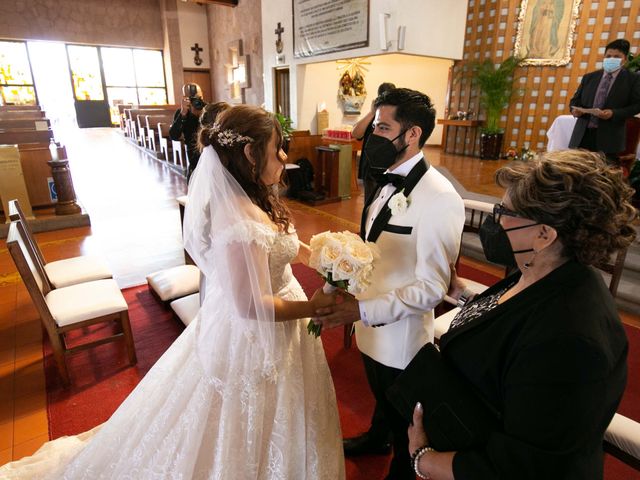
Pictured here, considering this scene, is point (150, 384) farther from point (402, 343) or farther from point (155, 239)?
point (155, 239)

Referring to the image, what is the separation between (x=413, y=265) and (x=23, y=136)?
7488 mm

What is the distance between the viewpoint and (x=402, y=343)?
5.15ft

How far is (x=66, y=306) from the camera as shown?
2496 millimetres

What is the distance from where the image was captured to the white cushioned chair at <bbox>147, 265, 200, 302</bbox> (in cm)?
337

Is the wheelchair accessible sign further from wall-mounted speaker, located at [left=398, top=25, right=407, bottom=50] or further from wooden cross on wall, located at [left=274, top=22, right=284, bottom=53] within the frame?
wooden cross on wall, located at [left=274, top=22, right=284, bottom=53]

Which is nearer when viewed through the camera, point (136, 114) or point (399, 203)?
point (399, 203)

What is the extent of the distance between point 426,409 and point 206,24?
18032 mm

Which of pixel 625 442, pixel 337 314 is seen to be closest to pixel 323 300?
pixel 337 314

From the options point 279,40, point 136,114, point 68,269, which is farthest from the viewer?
point 136,114

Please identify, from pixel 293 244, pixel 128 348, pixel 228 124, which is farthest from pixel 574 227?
pixel 128 348

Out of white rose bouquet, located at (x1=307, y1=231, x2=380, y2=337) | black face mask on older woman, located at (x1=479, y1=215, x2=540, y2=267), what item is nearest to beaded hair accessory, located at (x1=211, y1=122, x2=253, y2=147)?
white rose bouquet, located at (x1=307, y1=231, x2=380, y2=337)

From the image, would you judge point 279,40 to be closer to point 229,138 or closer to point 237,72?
point 237,72

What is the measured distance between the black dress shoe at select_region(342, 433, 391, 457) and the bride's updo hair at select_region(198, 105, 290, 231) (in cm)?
119

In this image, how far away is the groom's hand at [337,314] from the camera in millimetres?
1510
